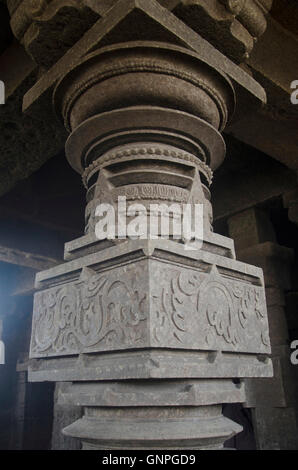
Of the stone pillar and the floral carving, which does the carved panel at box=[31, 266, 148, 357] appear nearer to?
the floral carving

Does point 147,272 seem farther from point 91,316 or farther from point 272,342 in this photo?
point 272,342

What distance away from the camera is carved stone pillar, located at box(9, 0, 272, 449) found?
1.17m

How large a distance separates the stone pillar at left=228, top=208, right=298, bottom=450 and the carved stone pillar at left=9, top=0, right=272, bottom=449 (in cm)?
171

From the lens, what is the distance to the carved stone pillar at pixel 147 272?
1.17 meters

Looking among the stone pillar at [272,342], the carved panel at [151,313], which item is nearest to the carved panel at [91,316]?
the carved panel at [151,313]

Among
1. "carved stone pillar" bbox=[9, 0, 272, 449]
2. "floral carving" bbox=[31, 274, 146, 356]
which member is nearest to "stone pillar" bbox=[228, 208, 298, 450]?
"carved stone pillar" bbox=[9, 0, 272, 449]

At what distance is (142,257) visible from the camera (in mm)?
1207

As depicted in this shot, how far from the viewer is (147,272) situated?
1.17 metres

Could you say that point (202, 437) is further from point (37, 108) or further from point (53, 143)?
point (53, 143)

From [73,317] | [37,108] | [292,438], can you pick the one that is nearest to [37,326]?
[73,317]

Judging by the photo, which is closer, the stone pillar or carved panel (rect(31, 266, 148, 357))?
carved panel (rect(31, 266, 148, 357))

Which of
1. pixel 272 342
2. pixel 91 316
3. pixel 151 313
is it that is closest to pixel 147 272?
pixel 151 313

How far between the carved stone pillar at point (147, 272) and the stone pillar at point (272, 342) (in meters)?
1.71

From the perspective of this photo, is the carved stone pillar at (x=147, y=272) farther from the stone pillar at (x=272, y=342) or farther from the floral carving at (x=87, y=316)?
the stone pillar at (x=272, y=342)
